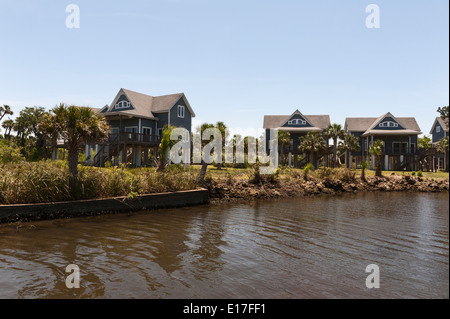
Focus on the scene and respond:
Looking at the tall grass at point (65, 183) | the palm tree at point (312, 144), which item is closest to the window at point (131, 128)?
the tall grass at point (65, 183)

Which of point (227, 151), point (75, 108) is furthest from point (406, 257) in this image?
point (227, 151)

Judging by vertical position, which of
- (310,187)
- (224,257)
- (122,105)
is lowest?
(224,257)

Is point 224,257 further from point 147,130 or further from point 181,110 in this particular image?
point 181,110

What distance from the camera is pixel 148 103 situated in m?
40.2

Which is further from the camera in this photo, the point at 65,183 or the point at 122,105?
the point at 122,105

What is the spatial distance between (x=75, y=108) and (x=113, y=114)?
19.2 meters

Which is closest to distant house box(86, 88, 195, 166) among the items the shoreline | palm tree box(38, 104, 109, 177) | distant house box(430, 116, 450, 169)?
the shoreline

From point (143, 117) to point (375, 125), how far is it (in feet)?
122

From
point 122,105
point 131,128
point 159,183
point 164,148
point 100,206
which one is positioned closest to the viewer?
point 100,206

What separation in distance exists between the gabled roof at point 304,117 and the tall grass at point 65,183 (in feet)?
113

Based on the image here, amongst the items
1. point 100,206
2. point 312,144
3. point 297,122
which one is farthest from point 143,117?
point 297,122

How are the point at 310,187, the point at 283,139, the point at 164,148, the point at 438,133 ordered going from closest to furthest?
the point at 164,148 < the point at 310,187 < the point at 283,139 < the point at 438,133

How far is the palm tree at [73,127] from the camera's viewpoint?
1609 cm

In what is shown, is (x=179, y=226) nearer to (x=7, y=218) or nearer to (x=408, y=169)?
(x=7, y=218)
